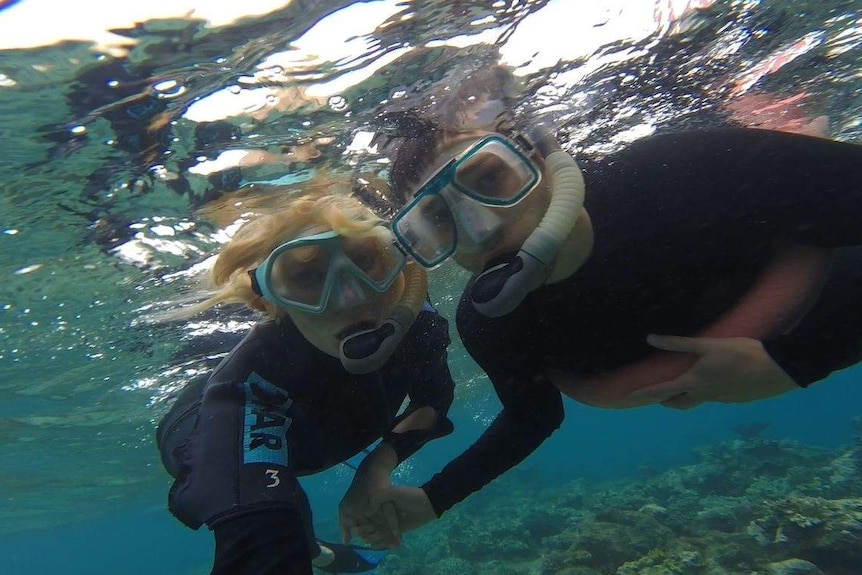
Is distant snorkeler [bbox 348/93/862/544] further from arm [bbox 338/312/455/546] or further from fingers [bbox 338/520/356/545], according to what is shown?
fingers [bbox 338/520/356/545]

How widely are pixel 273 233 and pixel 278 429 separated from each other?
1.79 metres

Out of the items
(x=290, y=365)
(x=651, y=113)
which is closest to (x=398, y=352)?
(x=290, y=365)

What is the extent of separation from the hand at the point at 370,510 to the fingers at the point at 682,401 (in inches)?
84.9

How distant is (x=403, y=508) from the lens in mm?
4031

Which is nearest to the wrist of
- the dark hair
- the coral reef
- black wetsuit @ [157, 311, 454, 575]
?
black wetsuit @ [157, 311, 454, 575]

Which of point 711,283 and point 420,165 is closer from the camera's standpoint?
point 711,283

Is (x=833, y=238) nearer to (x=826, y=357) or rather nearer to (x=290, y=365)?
(x=826, y=357)

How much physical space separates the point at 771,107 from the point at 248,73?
9546mm

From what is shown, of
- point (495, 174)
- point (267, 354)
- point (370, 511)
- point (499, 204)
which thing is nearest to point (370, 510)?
point (370, 511)

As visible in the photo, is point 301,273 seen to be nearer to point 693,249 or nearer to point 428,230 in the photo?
point 428,230

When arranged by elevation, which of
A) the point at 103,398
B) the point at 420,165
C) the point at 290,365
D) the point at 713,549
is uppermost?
the point at 420,165

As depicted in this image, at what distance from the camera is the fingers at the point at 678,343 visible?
2777 millimetres

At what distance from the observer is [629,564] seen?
1141 centimetres

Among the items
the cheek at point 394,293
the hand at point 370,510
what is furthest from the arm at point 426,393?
the cheek at point 394,293
